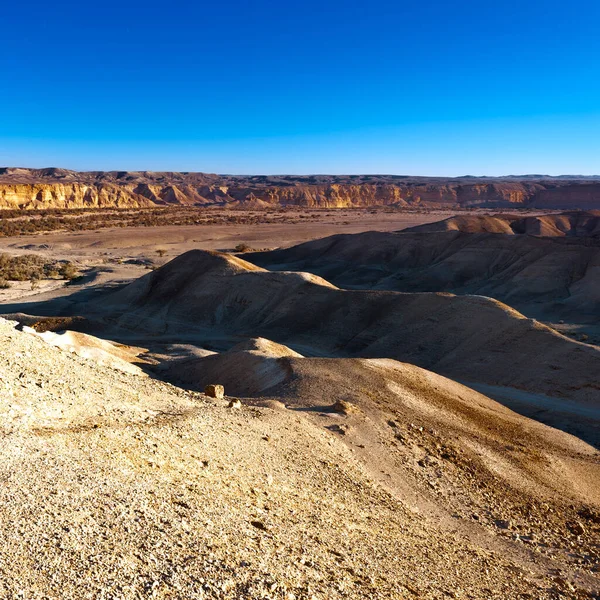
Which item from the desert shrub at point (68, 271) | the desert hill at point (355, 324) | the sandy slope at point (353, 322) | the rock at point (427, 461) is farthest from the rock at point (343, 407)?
the desert shrub at point (68, 271)

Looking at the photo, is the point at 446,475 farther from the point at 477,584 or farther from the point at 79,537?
the point at 79,537

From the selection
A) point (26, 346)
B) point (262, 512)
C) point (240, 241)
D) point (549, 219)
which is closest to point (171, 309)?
point (26, 346)

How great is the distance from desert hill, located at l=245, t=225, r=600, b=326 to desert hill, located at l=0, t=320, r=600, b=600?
68.8ft

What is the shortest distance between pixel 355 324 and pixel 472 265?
20.6 metres

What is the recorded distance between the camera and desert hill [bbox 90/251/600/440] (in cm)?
2005

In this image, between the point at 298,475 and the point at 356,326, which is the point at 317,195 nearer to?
the point at 356,326

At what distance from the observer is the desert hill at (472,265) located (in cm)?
3528

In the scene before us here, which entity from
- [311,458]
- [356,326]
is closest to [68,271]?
[356,326]

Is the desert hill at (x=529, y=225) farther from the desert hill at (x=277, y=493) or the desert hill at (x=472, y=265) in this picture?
the desert hill at (x=277, y=493)

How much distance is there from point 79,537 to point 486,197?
15806 cm

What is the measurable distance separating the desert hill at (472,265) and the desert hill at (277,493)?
68.8ft

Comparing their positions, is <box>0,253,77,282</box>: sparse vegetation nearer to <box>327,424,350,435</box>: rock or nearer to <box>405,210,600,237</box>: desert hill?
<box>327,424,350,435</box>: rock

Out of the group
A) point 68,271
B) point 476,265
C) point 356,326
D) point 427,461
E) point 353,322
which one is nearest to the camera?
point 427,461

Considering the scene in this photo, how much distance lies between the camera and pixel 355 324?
1033 inches
